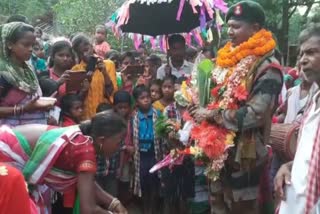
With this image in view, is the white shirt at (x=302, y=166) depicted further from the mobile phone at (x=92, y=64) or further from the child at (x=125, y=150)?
the mobile phone at (x=92, y=64)

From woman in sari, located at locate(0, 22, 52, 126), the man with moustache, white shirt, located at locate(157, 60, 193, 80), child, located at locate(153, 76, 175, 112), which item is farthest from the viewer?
white shirt, located at locate(157, 60, 193, 80)

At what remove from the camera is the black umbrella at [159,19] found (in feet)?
20.2

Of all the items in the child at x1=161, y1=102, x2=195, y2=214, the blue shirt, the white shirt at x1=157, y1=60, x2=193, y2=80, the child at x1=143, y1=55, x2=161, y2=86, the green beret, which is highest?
the green beret

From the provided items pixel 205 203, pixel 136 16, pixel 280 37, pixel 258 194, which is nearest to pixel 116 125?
pixel 258 194

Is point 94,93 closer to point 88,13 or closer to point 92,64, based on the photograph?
point 92,64

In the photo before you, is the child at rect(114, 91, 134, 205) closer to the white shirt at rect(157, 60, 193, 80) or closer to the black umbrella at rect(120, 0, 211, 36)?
the white shirt at rect(157, 60, 193, 80)

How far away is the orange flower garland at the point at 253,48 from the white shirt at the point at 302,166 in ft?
4.24

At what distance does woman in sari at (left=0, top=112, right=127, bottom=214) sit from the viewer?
3.14 meters

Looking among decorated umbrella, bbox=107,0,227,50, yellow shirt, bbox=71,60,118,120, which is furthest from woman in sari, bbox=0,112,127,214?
decorated umbrella, bbox=107,0,227,50

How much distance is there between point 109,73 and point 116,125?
269cm

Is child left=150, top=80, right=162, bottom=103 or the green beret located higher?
the green beret

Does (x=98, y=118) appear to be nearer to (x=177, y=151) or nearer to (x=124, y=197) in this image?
(x=177, y=151)

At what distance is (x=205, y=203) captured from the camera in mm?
5105

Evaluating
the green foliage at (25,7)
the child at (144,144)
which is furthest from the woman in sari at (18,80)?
the green foliage at (25,7)
